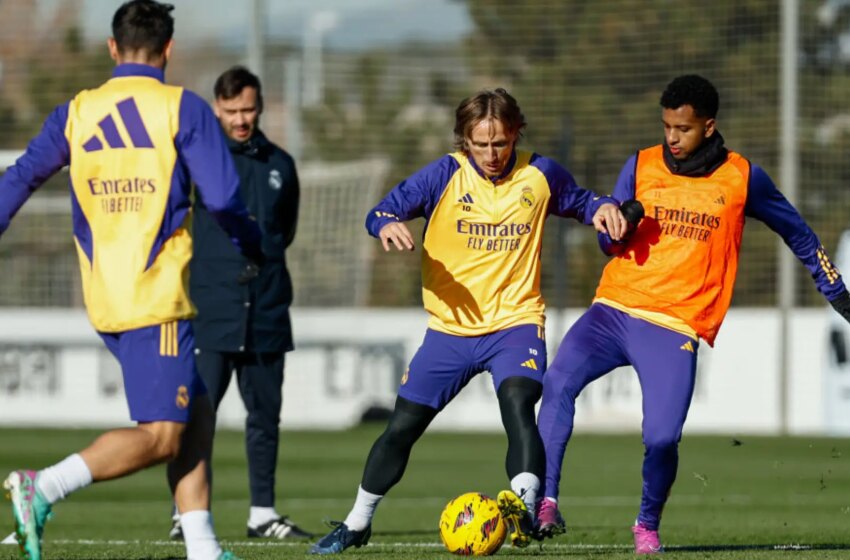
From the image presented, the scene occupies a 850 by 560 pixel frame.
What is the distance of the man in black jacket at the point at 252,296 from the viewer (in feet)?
30.8

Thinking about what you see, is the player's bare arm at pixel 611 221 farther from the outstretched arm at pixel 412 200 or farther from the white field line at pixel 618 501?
the white field line at pixel 618 501

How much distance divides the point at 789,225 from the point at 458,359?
70.1 inches

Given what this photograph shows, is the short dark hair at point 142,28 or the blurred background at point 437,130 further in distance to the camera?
the blurred background at point 437,130

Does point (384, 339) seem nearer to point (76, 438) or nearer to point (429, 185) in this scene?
point (76, 438)

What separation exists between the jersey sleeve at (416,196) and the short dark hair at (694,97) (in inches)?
41.4

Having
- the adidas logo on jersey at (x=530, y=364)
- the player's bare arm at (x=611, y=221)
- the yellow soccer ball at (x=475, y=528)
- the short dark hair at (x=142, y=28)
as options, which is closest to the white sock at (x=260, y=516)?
the yellow soccer ball at (x=475, y=528)

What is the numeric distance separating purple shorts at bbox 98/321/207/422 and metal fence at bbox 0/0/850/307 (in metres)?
14.9

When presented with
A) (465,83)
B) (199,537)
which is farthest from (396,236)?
(465,83)

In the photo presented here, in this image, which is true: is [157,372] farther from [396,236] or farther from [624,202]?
[624,202]

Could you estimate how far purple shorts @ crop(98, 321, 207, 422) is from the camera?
20.3 ft

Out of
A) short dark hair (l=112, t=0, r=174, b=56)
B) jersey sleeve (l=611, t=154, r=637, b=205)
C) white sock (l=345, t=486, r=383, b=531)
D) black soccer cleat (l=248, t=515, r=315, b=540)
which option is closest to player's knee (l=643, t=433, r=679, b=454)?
jersey sleeve (l=611, t=154, r=637, b=205)

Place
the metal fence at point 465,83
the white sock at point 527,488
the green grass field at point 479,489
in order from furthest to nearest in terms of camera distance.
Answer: the metal fence at point 465,83, the green grass field at point 479,489, the white sock at point 527,488

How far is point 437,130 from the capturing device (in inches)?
1025

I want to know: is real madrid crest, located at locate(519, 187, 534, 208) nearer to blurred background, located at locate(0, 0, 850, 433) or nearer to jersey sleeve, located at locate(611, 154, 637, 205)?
jersey sleeve, located at locate(611, 154, 637, 205)
